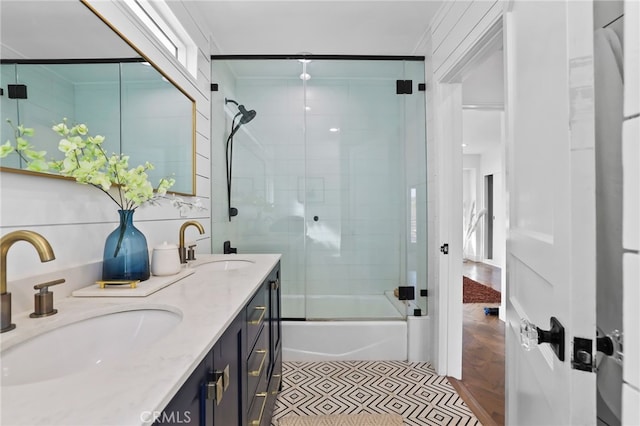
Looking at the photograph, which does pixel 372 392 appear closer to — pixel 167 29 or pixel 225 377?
pixel 225 377

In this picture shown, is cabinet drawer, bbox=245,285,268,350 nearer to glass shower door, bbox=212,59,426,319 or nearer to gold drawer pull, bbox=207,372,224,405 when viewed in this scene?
gold drawer pull, bbox=207,372,224,405

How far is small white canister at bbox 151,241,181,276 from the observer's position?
1.28 meters

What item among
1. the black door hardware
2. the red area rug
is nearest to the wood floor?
the red area rug

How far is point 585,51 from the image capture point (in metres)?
0.56

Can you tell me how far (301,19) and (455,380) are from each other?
2.77m

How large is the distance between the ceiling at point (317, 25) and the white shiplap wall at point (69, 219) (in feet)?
1.70

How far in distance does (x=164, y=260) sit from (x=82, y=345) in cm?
51

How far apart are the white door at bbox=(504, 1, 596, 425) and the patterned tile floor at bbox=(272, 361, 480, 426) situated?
0.64 m

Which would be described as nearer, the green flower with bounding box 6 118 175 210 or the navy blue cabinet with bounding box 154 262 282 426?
the navy blue cabinet with bounding box 154 262 282 426

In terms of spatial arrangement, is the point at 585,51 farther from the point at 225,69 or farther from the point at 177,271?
the point at 225,69

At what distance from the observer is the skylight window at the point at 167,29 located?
5.08 feet

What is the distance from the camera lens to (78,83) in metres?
1.04

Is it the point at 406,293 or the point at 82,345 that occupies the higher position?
the point at 82,345
